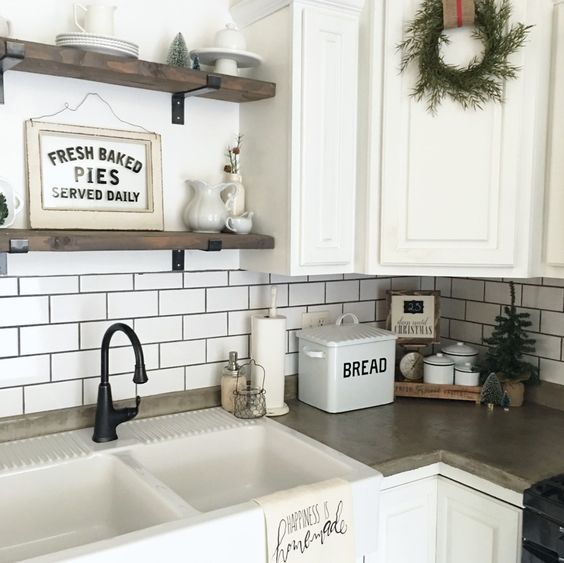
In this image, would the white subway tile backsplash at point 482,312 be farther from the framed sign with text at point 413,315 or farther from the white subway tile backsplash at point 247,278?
the white subway tile backsplash at point 247,278

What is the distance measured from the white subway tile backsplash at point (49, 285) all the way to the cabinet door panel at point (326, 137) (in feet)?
2.16

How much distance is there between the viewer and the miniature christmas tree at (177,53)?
192 cm

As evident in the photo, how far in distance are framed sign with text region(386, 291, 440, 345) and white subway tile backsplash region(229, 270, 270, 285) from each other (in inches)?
20.5

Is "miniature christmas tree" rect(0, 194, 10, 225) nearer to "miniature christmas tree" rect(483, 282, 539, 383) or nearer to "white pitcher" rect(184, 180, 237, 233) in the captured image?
"white pitcher" rect(184, 180, 237, 233)

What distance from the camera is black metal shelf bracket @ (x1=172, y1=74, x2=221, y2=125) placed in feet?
6.10

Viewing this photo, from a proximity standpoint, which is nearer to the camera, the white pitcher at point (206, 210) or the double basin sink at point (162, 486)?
the double basin sink at point (162, 486)

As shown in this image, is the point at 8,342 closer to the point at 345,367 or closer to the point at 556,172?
the point at 345,367

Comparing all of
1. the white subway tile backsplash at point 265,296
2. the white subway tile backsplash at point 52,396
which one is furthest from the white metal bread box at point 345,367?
the white subway tile backsplash at point 52,396

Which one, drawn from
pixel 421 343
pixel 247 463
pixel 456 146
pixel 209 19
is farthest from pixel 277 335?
pixel 209 19

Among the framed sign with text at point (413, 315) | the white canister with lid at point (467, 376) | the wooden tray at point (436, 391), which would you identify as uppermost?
the framed sign with text at point (413, 315)

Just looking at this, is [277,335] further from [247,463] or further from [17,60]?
[17,60]

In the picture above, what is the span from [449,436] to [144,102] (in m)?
1.33

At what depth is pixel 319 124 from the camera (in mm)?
1986

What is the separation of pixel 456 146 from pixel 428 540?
1.12m
